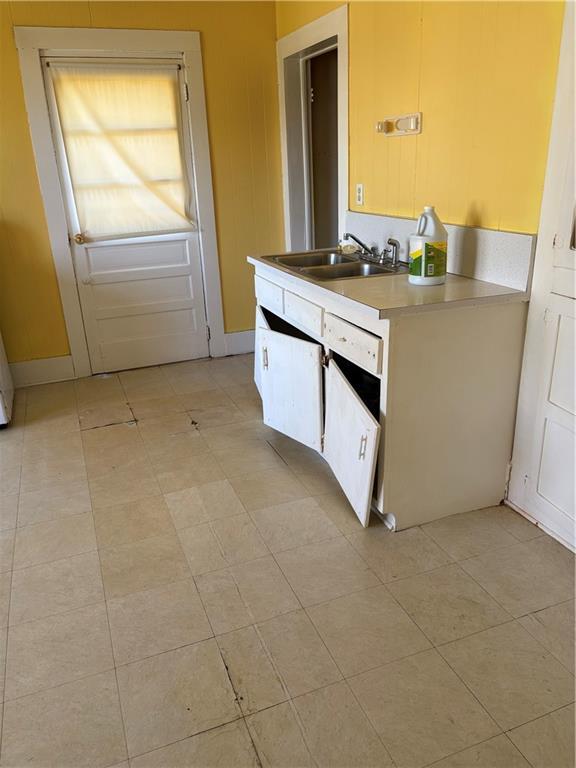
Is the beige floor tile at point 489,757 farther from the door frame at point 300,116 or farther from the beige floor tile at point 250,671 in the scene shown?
the door frame at point 300,116

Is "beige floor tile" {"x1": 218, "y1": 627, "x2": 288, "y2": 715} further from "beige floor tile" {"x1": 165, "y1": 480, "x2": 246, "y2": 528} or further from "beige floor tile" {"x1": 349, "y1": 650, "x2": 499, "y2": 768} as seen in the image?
"beige floor tile" {"x1": 165, "y1": 480, "x2": 246, "y2": 528}

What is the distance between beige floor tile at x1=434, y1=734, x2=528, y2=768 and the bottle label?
1532 mm

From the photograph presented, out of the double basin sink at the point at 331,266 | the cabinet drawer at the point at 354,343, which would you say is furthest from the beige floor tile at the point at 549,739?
the double basin sink at the point at 331,266

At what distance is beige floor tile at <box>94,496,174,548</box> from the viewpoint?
2258 mm

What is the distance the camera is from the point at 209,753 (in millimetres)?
1420

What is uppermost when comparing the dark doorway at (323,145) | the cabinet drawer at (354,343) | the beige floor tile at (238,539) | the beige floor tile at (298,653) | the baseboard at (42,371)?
the dark doorway at (323,145)

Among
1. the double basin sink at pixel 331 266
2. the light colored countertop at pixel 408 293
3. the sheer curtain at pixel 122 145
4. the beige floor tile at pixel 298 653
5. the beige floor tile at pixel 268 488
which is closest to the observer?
the beige floor tile at pixel 298 653

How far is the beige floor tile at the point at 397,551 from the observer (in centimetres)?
202

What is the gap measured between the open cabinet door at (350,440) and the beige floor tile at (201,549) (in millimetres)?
563

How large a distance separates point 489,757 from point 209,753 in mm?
676

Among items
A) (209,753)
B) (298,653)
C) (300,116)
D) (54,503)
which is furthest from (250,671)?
(300,116)

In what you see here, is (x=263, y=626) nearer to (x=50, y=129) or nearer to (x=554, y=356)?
(x=554, y=356)

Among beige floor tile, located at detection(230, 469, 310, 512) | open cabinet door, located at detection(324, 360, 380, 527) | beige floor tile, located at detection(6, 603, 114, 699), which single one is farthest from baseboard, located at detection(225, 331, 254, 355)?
beige floor tile, located at detection(6, 603, 114, 699)

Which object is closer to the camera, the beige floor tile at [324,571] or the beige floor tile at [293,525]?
the beige floor tile at [324,571]
